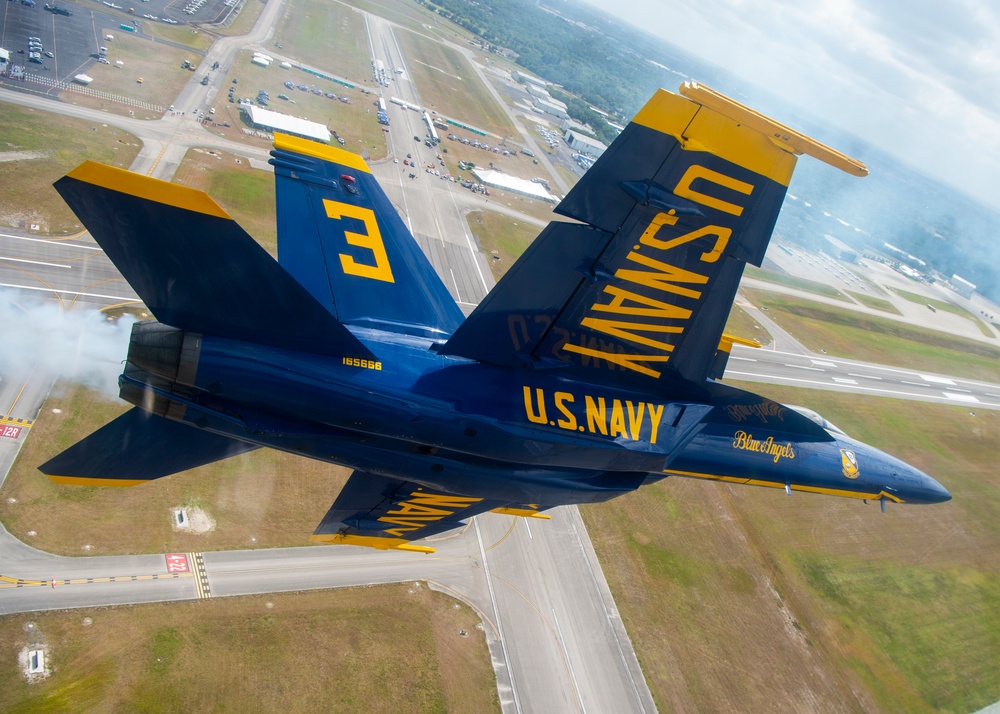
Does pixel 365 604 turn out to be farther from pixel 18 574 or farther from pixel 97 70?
pixel 97 70

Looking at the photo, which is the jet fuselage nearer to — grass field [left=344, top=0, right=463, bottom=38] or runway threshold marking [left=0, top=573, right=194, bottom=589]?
runway threshold marking [left=0, top=573, right=194, bottom=589]

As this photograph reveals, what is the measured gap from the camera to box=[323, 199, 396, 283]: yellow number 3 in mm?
12922

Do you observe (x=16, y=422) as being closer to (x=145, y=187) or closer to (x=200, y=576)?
(x=200, y=576)

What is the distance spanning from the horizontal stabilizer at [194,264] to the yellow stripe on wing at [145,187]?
0.01 m

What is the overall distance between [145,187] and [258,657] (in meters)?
20.8

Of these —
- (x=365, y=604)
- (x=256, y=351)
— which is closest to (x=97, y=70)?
(x=365, y=604)

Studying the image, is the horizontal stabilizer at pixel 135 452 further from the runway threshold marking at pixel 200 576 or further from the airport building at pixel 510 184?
the airport building at pixel 510 184

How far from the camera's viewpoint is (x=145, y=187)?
8141 mm

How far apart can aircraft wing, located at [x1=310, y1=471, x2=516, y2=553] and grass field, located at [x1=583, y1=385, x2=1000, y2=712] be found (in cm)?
Answer: 1780

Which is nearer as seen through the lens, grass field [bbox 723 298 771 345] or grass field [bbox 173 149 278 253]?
grass field [bbox 173 149 278 253]

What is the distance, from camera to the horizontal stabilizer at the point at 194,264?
809 cm

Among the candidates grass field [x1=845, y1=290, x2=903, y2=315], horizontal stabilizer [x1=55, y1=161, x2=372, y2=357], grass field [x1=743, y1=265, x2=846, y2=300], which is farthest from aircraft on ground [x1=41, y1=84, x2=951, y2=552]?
grass field [x1=845, y1=290, x2=903, y2=315]

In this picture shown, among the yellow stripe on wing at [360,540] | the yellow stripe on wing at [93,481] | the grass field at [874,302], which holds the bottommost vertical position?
the yellow stripe on wing at [360,540]

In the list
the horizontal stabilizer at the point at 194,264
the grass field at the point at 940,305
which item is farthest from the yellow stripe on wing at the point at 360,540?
the grass field at the point at 940,305
